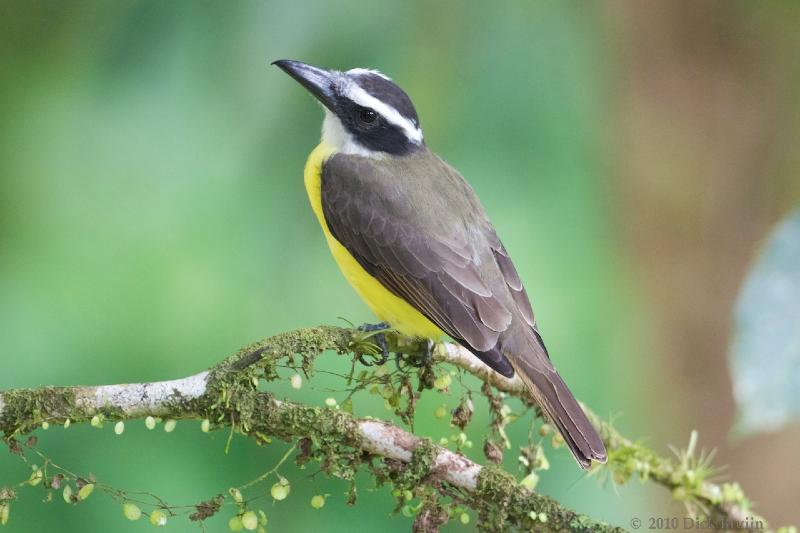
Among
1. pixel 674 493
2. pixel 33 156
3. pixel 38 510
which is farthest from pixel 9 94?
pixel 674 493

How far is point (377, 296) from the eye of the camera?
137 inches

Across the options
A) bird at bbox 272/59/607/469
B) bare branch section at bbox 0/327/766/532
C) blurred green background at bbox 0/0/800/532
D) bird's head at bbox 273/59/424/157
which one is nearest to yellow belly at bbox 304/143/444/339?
bird at bbox 272/59/607/469

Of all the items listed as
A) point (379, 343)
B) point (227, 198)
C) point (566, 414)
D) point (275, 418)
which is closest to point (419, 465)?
point (275, 418)

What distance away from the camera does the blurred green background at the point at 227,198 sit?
3285mm

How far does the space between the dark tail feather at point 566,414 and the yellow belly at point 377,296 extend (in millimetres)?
361

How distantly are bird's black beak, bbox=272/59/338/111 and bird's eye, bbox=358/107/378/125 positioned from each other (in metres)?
0.10

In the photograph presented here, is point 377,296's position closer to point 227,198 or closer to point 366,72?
point 227,198

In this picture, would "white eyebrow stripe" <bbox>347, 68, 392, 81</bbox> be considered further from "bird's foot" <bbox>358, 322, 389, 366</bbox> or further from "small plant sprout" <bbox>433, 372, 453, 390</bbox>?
"small plant sprout" <bbox>433, 372, 453, 390</bbox>

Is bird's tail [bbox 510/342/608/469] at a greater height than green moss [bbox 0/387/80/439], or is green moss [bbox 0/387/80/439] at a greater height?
bird's tail [bbox 510/342/608/469]

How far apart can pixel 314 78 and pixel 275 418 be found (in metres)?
1.44

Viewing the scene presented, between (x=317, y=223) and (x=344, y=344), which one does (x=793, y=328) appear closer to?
(x=344, y=344)

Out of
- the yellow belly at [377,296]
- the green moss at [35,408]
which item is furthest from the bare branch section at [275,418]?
the yellow belly at [377,296]

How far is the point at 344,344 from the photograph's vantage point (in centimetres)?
286

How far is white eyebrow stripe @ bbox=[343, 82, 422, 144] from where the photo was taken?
3.69 m
